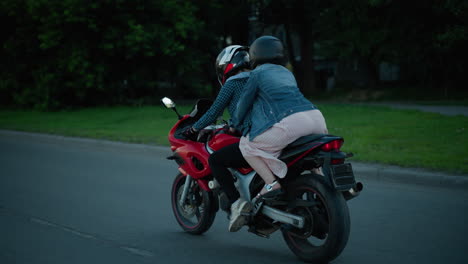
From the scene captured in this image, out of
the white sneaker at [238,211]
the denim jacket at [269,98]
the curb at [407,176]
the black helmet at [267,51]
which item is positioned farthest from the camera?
the curb at [407,176]

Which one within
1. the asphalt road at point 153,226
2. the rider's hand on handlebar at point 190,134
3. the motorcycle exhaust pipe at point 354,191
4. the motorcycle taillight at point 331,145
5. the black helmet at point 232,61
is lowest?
the asphalt road at point 153,226

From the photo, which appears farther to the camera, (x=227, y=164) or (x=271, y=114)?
(x=227, y=164)

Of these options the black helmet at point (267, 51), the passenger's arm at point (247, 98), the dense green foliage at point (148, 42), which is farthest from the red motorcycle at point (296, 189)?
the dense green foliage at point (148, 42)

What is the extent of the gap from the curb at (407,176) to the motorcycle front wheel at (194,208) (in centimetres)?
347

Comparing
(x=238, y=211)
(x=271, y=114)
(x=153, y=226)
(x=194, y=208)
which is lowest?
(x=153, y=226)

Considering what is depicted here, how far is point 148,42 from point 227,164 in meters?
19.9

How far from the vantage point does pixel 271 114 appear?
163 inches

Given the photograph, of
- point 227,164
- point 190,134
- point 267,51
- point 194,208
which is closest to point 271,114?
point 267,51

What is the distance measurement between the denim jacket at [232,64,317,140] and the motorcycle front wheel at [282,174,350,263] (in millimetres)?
503

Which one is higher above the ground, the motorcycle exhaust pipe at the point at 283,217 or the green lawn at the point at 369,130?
the motorcycle exhaust pipe at the point at 283,217

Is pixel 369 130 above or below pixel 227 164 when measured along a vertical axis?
below

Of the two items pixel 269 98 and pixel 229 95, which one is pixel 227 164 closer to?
pixel 229 95

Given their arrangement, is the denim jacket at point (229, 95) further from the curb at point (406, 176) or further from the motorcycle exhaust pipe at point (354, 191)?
the curb at point (406, 176)

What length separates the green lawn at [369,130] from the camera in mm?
8672
